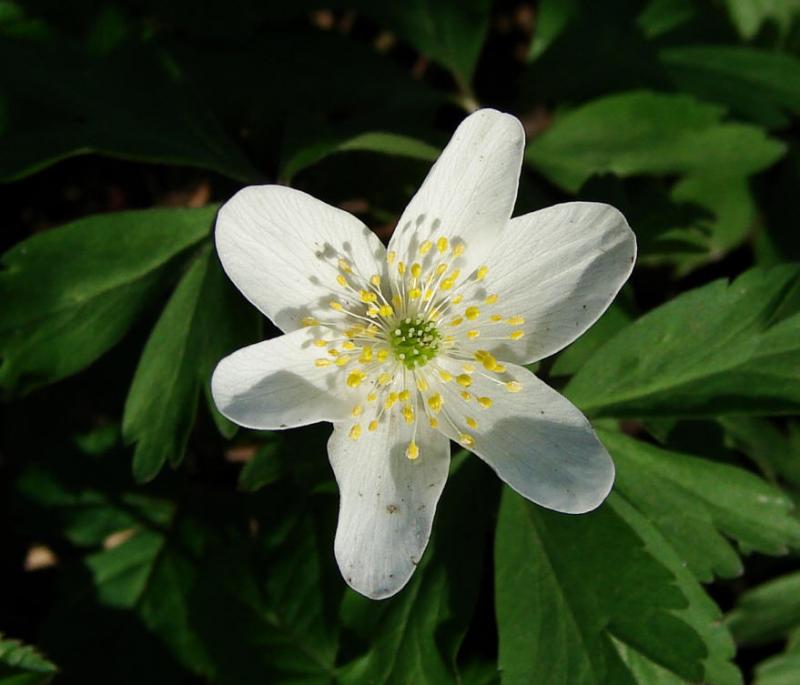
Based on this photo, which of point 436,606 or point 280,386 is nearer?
point 280,386

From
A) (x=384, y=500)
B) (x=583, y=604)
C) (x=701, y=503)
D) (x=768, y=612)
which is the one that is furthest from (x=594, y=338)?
(x=768, y=612)

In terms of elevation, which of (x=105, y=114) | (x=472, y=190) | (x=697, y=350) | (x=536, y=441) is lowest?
(x=697, y=350)

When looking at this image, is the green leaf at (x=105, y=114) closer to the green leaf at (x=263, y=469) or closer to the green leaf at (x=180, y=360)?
the green leaf at (x=180, y=360)

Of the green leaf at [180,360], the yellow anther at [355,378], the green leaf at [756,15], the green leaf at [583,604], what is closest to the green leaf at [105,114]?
the green leaf at [180,360]

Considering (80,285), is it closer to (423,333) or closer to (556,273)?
(423,333)

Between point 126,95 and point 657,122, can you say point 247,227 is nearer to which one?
point 126,95

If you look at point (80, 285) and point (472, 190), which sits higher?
point (80, 285)

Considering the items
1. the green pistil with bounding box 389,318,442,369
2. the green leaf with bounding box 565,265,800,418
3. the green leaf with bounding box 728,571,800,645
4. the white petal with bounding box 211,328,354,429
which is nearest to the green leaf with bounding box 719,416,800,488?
the green leaf with bounding box 728,571,800,645
